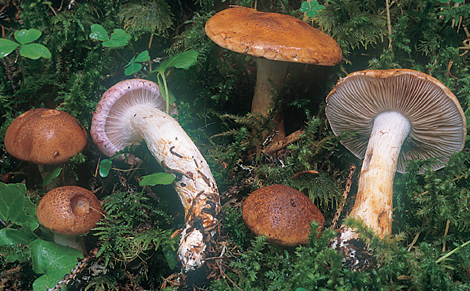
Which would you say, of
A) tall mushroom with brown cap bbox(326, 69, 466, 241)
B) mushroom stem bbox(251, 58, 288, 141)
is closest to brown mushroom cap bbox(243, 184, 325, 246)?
tall mushroom with brown cap bbox(326, 69, 466, 241)

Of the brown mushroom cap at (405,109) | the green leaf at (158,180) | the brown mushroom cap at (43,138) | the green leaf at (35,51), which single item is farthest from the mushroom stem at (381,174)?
the green leaf at (35,51)

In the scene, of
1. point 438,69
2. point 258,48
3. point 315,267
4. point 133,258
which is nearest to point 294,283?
point 315,267

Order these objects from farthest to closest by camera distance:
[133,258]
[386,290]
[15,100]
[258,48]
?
[15,100] → [133,258] → [258,48] → [386,290]

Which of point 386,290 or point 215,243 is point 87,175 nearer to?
point 215,243

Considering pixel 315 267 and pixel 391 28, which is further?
pixel 391 28

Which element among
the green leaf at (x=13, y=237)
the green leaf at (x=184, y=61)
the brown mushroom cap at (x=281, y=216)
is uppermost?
the green leaf at (x=184, y=61)

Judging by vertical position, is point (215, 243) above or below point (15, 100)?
below

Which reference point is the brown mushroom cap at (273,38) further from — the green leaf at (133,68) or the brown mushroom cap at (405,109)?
the green leaf at (133,68)

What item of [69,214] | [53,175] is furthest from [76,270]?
[53,175]
